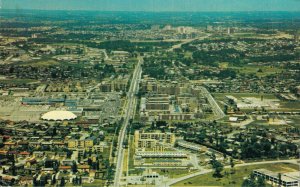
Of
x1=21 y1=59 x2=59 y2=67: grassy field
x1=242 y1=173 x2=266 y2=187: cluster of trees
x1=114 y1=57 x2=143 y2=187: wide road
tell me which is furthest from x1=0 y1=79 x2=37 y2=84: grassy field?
x1=242 y1=173 x2=266 y2=187: cluster of trees

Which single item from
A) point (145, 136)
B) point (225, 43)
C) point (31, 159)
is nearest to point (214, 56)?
point (225, 43)

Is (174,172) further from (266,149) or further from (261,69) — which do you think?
(261,69)

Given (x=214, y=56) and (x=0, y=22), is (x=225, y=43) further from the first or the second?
(x=0, y=22)

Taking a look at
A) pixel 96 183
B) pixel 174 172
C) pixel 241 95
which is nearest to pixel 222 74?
pixel 241 95

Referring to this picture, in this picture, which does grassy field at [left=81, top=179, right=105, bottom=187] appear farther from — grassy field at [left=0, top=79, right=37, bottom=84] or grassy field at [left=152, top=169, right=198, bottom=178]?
grassy field at [left=0, top=79, right=37, bottom=84]

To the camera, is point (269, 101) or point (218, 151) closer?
point (218, 151)

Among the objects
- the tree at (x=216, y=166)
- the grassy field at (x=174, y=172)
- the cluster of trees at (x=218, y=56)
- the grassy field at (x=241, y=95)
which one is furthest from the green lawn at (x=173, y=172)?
the cluster of trees at (x=218, y=56)
